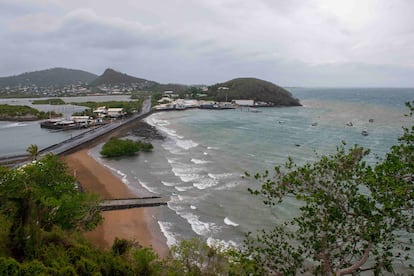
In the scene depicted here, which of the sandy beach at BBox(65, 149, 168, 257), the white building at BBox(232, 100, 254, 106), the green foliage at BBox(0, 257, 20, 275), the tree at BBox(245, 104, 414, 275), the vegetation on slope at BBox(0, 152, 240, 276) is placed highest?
the white building at BBox(232, 100, 254, 106)

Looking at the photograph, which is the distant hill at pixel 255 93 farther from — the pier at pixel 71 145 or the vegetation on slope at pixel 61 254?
the vegetation on slope at pixel 61 254

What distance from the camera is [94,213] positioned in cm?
2006

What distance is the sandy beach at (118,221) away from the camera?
22.1 meters

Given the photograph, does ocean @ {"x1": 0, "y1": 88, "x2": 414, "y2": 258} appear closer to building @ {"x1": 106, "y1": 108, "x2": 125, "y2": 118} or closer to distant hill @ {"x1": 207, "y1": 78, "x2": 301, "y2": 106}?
building @ {"x1": 106, "y1": 108, "x2": 125, "y2": 118}

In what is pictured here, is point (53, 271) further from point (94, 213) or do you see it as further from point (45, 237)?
point (94, 213)

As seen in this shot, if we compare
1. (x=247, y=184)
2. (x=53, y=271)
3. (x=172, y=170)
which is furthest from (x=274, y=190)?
(x=172, y=170)

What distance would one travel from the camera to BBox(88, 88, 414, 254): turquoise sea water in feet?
81.9

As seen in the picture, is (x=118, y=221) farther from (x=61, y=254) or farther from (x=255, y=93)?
(x=255, y=93)

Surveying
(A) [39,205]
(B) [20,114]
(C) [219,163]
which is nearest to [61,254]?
(A) [39,205]

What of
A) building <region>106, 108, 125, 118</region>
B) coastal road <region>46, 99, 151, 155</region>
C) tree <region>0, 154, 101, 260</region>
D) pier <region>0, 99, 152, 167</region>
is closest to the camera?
→ tree <region>0, 154, 101, 260</region>

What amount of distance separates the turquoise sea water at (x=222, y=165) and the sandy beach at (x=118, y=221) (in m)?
0.91

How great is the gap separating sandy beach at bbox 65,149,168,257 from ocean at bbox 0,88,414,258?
87 centimetres

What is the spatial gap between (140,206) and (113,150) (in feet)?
69.4

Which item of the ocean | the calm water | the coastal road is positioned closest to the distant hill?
the ocean
